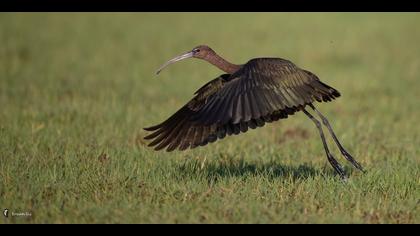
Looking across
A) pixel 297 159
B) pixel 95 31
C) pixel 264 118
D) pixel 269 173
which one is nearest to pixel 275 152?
pixel 297 159

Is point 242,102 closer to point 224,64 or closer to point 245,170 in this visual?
point 224,64

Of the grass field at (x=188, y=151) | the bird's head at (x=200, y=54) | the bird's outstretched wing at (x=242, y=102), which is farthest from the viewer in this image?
the bird's head at (x=200, y=54)

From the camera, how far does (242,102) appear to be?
6.35 meters

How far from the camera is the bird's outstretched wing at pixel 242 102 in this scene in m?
6.32

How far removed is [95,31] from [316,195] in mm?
15608

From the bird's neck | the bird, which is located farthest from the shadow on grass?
the bird's neck

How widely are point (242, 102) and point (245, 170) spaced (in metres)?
1.46

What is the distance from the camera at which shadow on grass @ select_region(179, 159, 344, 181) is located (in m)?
7.24

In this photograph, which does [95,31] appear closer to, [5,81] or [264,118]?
[5,81]

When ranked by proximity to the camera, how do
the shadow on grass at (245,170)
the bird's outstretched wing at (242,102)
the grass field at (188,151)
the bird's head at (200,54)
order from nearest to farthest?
the grass field at (188,151)
the bird's outstretched wing at (242,102)
the shadow on grass at (245,170)
the bird's head at (200,54)

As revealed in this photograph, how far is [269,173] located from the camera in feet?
24.2

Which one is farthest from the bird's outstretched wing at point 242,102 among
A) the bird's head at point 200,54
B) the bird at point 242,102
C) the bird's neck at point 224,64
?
the bird's head at point 200,54

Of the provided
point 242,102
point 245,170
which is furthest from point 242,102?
point 245,170

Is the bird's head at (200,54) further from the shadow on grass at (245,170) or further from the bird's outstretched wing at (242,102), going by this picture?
the shadow on grass at (245,170)
